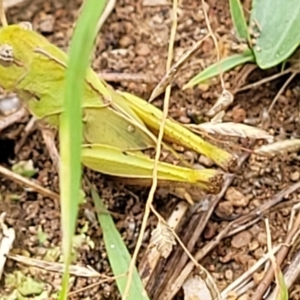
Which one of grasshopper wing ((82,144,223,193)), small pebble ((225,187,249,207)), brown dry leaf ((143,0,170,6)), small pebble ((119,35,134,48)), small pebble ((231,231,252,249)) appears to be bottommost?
small pebble ((231,231,252,249))

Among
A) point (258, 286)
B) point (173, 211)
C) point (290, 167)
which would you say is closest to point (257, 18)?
point (290, 167)

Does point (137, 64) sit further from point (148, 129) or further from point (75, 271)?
point (75, 271)

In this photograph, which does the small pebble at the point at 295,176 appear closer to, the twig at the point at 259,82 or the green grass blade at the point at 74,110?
the twig at the point at 259,82

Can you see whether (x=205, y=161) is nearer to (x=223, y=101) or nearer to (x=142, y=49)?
(x=223, y=101)

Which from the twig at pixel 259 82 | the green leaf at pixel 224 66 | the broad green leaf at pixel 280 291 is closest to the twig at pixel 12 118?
the green leaf at pixel 224 66

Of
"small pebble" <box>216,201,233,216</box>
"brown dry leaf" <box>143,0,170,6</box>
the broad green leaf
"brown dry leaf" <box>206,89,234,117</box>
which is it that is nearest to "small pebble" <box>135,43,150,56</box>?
"brown dry leaf" <box>143,0,170,6</box>

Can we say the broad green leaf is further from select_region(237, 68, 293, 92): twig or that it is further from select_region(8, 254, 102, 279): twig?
select_region(237, 68, 293, 92): twig

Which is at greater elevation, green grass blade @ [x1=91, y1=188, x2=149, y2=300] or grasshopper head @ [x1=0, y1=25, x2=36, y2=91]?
grasshopper head @ [x1=0, y1=25, x2=36, y2=91]
